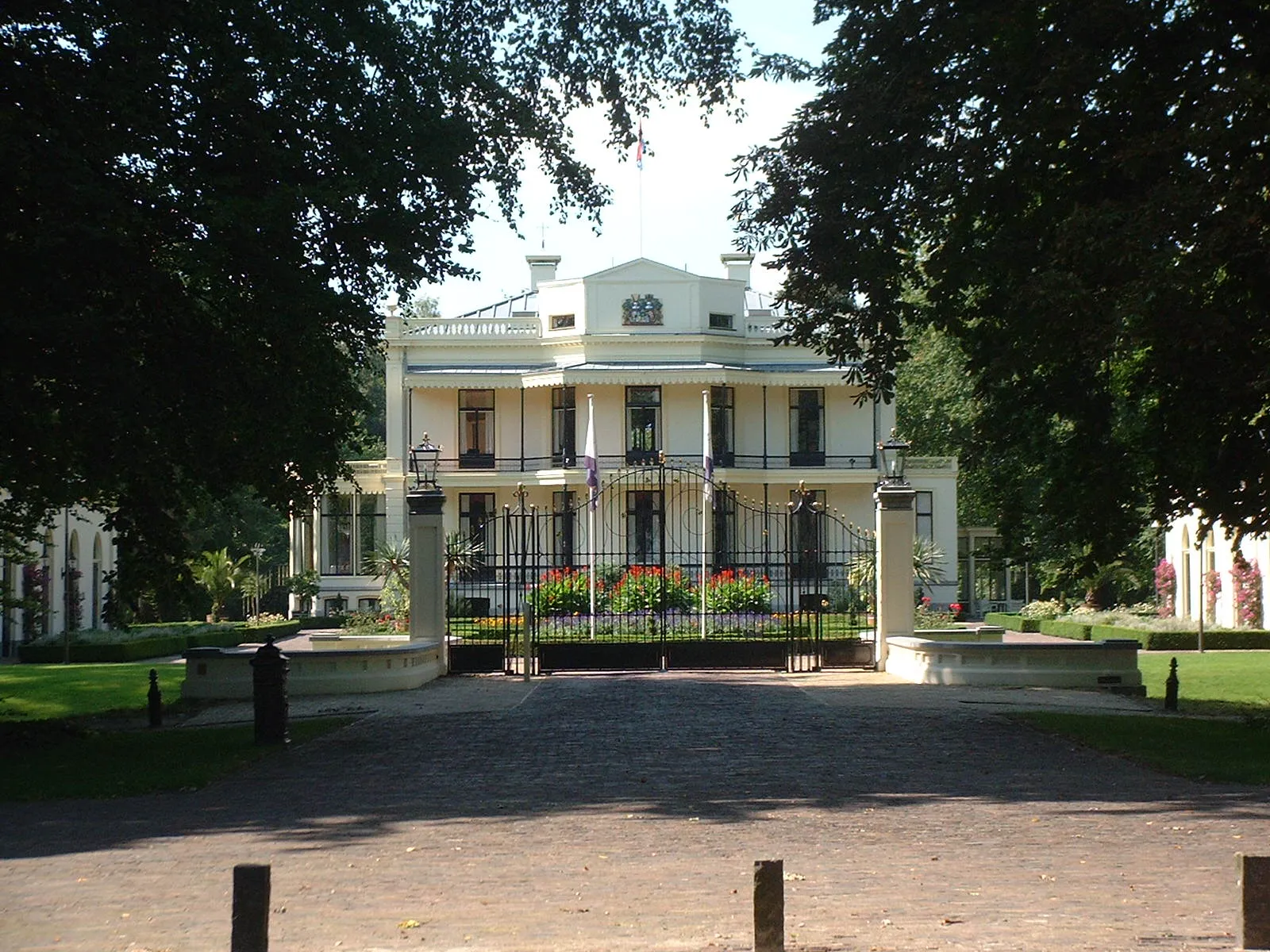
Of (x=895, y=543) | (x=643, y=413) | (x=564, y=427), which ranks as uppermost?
(x=643, y=413)

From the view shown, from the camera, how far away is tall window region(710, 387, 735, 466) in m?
51.5

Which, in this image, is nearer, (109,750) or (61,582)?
(109,750)

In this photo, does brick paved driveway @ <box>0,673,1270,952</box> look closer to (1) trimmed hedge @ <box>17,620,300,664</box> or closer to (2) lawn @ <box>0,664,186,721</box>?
(2) lawn @ <box>0,664,186,721</box>

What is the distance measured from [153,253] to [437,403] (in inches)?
1450

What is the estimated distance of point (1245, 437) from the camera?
15875 mm

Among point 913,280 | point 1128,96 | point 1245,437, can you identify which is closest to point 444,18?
point 913,280

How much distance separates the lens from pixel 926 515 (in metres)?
54.0

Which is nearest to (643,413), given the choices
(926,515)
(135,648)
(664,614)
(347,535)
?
(926,515)

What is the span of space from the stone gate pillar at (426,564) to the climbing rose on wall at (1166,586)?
84.9ft

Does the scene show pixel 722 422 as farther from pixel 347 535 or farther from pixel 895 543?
pixel 895 543

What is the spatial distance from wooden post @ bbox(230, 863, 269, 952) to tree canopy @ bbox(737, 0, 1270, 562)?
9541 mm

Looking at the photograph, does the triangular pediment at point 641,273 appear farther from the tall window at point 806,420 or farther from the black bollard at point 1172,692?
the black bollard at point 1172,692

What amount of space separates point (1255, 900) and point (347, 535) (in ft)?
161

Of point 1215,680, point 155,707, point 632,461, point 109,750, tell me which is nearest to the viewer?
point 109,750
